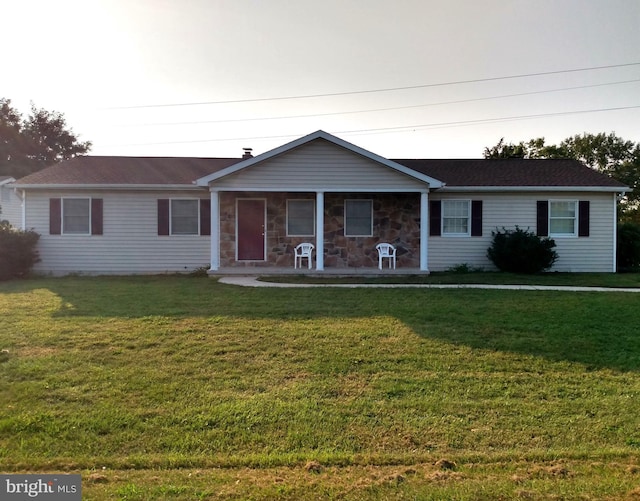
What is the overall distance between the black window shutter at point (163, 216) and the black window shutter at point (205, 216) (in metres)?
1.03

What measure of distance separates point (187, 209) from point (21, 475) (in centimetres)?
1245

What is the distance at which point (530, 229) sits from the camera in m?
15.4

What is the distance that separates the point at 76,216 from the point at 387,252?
31.9 feet

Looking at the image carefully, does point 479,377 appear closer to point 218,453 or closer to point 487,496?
point 487,496

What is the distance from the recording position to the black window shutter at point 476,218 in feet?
50.6

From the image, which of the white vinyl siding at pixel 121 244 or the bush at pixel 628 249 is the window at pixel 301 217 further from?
the bush at pixel 628 249

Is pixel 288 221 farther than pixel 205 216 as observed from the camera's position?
Yes

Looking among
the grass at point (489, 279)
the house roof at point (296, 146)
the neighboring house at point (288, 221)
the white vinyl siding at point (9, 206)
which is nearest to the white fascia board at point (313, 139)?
→ the house roof at point (296, 146)

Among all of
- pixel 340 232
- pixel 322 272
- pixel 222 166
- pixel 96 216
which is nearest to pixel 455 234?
pixel 340 232

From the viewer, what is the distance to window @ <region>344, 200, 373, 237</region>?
51.6 feet

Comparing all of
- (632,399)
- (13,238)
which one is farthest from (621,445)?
(13,238)

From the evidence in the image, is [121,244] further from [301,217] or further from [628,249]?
[628,249]

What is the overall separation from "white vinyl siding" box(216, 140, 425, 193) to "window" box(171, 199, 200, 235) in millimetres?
1860

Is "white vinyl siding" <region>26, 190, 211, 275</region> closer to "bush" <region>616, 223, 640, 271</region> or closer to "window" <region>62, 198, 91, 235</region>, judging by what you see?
"window" <region>62, 198, 91, 235</region>
